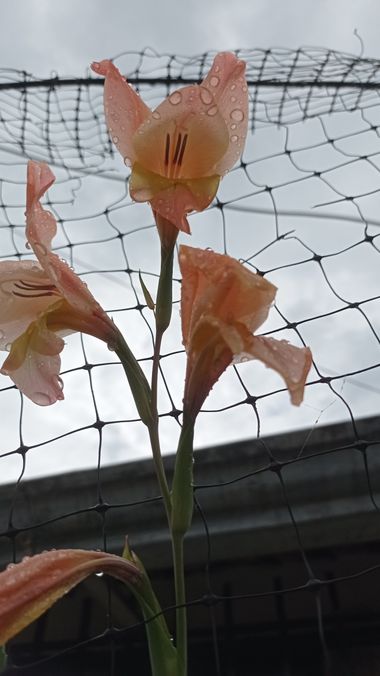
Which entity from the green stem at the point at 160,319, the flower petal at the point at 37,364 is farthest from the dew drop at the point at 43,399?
the green stem at the point at 160,319

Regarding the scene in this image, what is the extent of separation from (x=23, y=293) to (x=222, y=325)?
179mm

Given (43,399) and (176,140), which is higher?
(176,140)

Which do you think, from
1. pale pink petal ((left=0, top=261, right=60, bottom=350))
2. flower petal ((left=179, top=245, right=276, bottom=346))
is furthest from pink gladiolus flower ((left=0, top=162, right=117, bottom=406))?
flower petal ((left=179, top=245, right=276, bottom=346))

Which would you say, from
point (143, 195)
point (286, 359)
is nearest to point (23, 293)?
point (143, 195)

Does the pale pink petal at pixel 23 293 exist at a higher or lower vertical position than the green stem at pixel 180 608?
higher

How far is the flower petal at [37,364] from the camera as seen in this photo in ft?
1.66

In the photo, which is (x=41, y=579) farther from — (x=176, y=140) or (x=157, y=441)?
(x=176, y=140)

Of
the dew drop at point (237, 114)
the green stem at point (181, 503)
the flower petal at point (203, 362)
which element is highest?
the dew drop at point (237, 114)

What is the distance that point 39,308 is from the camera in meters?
0.50

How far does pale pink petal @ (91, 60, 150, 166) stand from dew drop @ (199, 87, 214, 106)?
0.14 ft

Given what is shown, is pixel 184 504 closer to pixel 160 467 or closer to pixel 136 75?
pixel 160 467

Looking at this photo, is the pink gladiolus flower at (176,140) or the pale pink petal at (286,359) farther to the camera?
the pink gladiolus flower at (176,140)

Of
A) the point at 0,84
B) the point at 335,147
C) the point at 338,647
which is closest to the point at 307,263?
the point at 335,147

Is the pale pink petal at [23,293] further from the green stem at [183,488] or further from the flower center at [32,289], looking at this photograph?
the green stem at [183,488]
